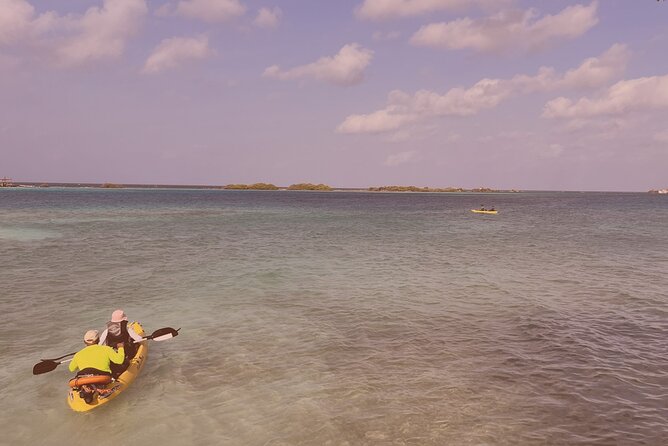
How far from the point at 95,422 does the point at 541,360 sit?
495 inches

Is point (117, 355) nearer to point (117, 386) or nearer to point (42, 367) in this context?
point (117, 386)

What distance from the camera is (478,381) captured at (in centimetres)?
1207

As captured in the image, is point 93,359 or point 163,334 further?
point 163,334

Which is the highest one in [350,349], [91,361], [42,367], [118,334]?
[118,334]

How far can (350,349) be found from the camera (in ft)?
47.6

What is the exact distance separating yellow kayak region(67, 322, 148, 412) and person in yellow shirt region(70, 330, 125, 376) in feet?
1.62

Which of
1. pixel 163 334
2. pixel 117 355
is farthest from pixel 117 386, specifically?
pixel 163 334

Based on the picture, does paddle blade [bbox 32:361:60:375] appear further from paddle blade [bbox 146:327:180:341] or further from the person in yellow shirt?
paddle blade [bbox 146:327:180:341]

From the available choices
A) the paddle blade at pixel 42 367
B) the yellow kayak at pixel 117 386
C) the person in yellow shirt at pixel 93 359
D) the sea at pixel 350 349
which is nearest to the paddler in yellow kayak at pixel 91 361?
the person in yellow shirt at pixel 93 359

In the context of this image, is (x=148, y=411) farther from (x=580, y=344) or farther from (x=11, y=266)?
(x=11, y=266)

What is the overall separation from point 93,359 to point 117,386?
1.08 m

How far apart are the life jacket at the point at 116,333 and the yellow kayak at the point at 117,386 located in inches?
28.3

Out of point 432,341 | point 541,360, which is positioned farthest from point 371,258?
point 541,360

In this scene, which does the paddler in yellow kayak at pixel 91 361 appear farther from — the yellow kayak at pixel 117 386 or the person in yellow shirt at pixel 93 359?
the yellow kayak at pixel 117 386
